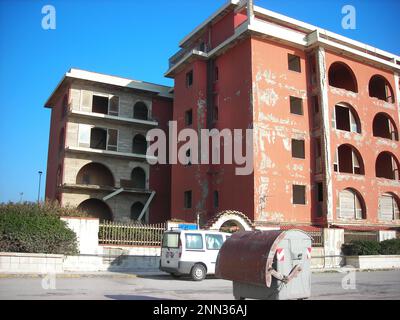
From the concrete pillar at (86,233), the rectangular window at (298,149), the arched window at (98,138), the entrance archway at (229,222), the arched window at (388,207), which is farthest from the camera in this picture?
the arched window at (98,138)

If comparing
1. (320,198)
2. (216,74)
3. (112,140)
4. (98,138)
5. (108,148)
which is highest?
(216,74)

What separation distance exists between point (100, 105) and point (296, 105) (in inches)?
721

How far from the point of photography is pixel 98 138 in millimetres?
39156

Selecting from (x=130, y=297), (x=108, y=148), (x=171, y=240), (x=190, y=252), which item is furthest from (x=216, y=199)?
(x=130, y=297)

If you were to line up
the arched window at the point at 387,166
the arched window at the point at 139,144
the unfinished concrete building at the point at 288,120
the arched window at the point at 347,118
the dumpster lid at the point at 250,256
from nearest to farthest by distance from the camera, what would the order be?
the dumpster lid at the point at 250,256 < the unfinished concrete building at the point at 288,120 < the arched window at the point at 347,118 < the arched window at the point at 387,166 < the arched window at the point at 139,144

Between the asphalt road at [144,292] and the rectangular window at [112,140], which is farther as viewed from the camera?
→ the rectangular window at [112,140]

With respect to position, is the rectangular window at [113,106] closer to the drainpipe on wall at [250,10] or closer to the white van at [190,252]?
the drainpipe on wall at [250,10]

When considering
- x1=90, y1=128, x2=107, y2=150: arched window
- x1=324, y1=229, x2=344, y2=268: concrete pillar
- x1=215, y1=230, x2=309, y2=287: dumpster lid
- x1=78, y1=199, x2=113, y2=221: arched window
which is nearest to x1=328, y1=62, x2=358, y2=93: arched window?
x1=324, y1=229, x2=344, y2=268: concrete pillar

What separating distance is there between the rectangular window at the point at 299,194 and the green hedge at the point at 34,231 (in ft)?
52.0

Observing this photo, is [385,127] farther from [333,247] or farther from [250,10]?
[250,10]

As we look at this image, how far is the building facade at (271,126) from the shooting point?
1148 inches

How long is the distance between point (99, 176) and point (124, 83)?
8.49 metres

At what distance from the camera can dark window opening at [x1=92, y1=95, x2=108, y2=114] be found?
39812 millimetres

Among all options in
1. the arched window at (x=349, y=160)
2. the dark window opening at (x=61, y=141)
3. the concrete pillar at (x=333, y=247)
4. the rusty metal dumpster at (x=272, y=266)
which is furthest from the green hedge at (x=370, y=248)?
the dark window opening at (x=61, y=141)
